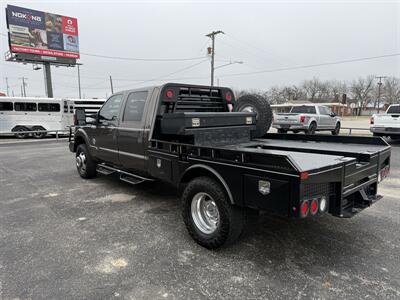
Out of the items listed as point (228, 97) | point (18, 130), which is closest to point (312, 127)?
point (228, 97)

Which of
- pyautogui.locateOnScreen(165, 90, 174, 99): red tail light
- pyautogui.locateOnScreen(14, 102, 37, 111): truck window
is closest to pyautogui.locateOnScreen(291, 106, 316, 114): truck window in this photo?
pyautogui.locateOnScreen(165, 90, 174, 99): red tail light

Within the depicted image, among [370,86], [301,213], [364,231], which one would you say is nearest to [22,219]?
[301,213]

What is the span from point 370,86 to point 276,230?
348 feet

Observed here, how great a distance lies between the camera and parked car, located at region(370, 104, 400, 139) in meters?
12.1

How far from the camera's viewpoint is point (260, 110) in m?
5.11

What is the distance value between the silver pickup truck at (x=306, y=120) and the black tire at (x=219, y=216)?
13.2m

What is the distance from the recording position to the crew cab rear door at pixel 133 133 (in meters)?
4.61

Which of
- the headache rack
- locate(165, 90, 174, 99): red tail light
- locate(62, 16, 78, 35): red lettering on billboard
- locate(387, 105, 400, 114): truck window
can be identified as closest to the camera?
locate(165, 90, 174, 99): red tail light

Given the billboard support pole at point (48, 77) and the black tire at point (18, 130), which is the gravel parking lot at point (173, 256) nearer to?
the black tire at point (18, 130)

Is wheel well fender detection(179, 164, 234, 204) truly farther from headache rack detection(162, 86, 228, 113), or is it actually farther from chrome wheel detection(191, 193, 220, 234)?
headache rack detection(162, 86, 228, 113)

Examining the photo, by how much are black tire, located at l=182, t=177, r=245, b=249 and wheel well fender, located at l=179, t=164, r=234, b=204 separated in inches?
2.4

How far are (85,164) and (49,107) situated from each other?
15309mm

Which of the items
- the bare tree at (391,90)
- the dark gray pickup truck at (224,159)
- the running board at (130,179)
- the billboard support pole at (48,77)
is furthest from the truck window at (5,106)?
the bare tree at (391,90)

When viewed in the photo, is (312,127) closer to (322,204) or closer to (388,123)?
(388,123)
